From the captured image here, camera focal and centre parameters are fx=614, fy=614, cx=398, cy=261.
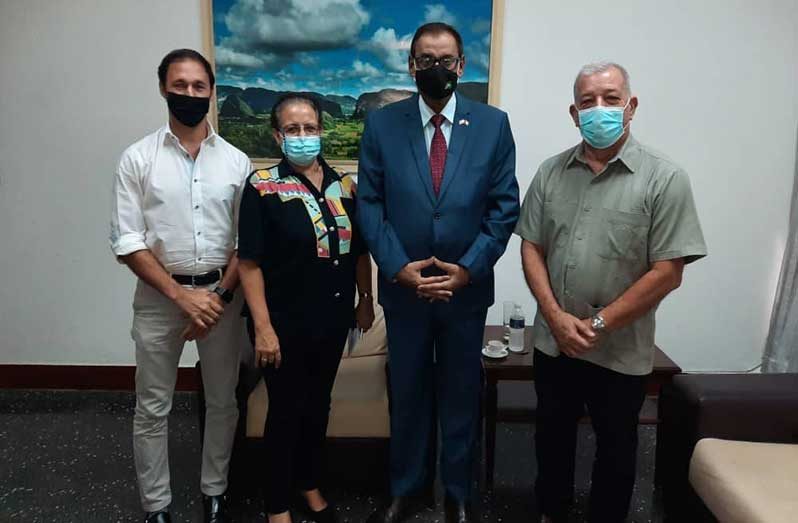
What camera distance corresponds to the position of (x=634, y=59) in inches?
109

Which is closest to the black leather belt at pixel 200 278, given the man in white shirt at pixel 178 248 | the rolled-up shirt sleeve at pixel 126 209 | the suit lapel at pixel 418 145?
the man in white shirt at pixel 178 248

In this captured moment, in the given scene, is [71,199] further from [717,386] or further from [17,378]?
[717,386]

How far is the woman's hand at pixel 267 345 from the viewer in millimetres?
1752

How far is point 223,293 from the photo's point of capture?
1.87m

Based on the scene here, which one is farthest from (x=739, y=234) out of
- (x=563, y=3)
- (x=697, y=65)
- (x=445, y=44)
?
(x=445, y=44)

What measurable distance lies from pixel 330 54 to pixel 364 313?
4.47 ft

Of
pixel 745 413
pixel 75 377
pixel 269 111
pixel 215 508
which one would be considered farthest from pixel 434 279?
pixel 75 377

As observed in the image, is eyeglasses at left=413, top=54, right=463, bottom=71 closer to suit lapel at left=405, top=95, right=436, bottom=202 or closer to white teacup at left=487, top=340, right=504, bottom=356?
suit lapel at left=405, top=95, right=436, bottom=202

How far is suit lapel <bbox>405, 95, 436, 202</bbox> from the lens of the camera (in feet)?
5.85

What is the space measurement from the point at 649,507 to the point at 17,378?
2.99 metres

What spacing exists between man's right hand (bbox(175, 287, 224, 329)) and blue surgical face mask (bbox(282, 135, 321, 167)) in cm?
49

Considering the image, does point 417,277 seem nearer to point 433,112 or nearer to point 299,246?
point 299,246

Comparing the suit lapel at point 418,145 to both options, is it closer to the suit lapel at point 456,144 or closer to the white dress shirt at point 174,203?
the suit lapel at point 456,144

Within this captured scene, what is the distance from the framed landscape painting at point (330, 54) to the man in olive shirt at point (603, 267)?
1164 mm
